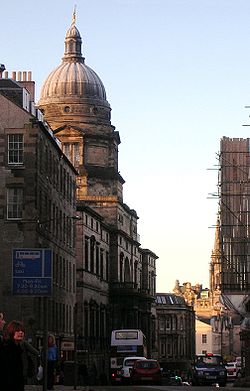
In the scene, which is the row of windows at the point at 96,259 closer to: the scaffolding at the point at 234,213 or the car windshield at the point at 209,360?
the scaffolding at the point at 234,213

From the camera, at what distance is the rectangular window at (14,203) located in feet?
221

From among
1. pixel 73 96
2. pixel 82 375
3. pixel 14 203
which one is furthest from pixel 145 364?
pixel 73 96

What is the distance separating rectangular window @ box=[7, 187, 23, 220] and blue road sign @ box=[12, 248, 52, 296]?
2820 cm

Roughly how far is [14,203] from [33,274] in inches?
1148

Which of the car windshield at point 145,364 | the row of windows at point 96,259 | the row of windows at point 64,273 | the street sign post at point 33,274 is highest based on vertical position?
the row of windows at point 96,259

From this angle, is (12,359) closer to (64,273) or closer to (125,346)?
(125,346)

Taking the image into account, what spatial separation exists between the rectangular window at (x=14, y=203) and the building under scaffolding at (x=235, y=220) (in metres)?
18.3

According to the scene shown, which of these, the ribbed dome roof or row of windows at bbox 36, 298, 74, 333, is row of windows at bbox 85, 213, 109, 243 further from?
row of windows at bbox 36, 298, 74, 333

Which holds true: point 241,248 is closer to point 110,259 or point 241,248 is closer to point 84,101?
point 110,259

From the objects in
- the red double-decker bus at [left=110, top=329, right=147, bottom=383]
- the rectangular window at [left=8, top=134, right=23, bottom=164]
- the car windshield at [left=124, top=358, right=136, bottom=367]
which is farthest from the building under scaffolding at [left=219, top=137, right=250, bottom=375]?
the rectangular window at [left=8, top=134, right=23, bottom=164]

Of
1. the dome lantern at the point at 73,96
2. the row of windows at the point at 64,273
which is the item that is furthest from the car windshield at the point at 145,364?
the dome lantern at the point at 73,96

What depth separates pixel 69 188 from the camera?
86.8m

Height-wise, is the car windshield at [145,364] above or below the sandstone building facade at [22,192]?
below

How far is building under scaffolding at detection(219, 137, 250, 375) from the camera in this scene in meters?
79.9
